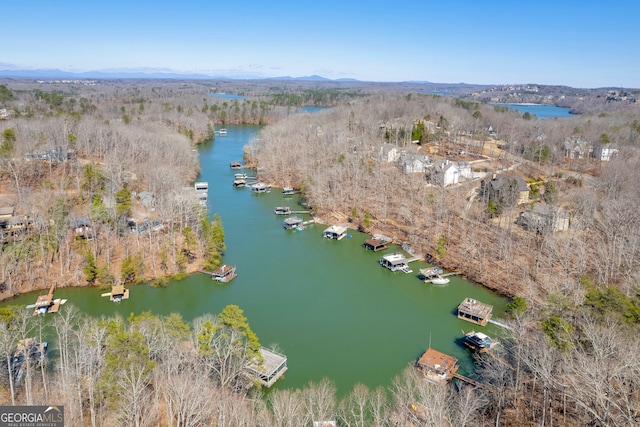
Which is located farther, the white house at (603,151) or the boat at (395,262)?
the white house at (603,151)

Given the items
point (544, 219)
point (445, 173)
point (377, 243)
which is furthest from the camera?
point (445, 173)

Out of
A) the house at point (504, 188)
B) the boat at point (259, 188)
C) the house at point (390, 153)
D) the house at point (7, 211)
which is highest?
the house at point (390, 153)

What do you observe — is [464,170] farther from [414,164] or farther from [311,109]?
[311,109]

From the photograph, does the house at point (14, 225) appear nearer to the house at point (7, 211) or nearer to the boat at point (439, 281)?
the house at point (7, 211)

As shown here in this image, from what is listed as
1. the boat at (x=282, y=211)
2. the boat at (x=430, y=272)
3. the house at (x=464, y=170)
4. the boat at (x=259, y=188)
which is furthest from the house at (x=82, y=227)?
the house at (x=464, y=170)

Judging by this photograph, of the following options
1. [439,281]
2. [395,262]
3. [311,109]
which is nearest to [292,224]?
[395,262]

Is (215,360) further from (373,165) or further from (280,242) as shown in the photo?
(373,165)
